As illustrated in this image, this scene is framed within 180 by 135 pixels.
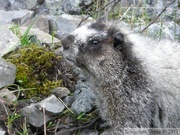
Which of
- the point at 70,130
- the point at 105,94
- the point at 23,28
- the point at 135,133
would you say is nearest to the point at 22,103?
the point at 70,130

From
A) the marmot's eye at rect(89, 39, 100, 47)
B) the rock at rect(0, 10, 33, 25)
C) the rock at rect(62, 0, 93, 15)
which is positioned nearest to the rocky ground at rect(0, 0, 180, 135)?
the marmot's eye at rect(89, 39, 100, 47)

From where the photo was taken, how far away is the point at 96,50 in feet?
17.2

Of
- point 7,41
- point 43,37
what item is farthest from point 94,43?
point 43,37

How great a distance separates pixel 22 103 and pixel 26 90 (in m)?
0.26

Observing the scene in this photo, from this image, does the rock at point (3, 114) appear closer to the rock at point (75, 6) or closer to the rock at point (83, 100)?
the rock at point (83, 100)

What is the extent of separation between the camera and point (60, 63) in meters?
6.23

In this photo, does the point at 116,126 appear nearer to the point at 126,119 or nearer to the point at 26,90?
the point at 126,119

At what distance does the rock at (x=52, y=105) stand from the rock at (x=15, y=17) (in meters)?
2.57

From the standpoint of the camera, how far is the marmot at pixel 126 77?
17.0 feet

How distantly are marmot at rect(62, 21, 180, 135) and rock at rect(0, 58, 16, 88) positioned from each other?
0.80 m

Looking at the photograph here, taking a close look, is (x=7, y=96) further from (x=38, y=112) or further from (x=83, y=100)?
(x=83, y=100)

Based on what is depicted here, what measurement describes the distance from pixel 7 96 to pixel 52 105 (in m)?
0.49

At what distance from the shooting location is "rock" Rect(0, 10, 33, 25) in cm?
797

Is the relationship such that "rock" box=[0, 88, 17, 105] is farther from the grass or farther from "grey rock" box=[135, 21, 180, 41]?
"grey rock" box=[135, 21, 180, 41]
